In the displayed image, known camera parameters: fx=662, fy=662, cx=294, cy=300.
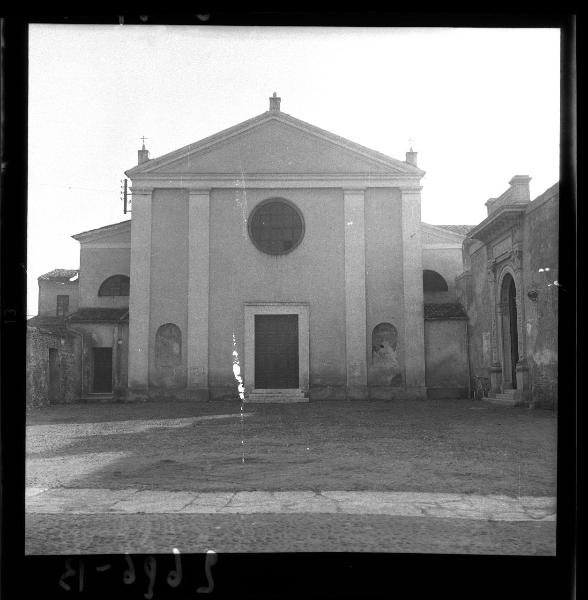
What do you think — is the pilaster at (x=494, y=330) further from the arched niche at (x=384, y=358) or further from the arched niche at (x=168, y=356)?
the arched niche at (x=168, y=356)

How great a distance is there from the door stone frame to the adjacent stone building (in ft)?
15.0

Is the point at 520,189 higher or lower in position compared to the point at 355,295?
higher

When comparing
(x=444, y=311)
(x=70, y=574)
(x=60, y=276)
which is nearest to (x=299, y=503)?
(x=70, y=574)

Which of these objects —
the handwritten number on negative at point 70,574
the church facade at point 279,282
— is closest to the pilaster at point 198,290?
the church facade at point 279,282

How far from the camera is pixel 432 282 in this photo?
19500 millimetres

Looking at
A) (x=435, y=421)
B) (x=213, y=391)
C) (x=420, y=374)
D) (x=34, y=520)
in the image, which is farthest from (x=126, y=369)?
(x=34, y=520)

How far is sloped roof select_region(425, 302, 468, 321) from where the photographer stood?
717 inches

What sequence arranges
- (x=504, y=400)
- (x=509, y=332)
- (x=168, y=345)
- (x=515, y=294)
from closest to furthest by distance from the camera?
1. (x=504, y=400)
2. (x=515, y=294)
3. (x=509, y=332)
4. (x=168, y=345)

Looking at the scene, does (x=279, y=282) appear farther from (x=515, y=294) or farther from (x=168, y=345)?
(x=515, y=294)

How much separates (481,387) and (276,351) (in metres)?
5.74

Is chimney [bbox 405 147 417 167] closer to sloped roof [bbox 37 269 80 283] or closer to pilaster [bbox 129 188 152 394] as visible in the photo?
pilaster [bbox 129 188 152 394]

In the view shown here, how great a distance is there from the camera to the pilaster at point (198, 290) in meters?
17.7

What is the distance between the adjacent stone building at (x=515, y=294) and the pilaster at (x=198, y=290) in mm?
7255

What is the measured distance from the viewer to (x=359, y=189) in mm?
18484
